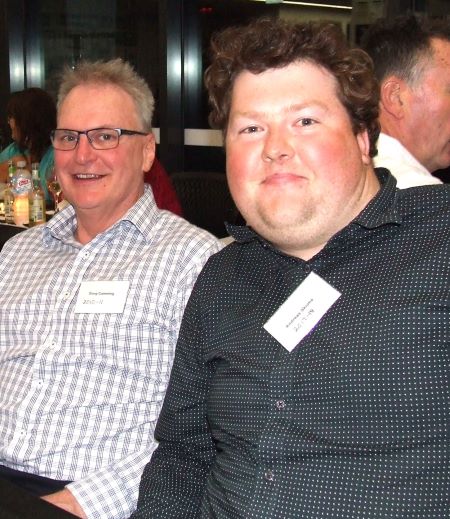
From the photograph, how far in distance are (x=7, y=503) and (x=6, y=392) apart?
1.06 metres

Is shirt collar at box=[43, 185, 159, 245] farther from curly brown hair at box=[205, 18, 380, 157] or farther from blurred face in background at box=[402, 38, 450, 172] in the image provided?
blurred face in background at box=[402, 38, 450, 172]

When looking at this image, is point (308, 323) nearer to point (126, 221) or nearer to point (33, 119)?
point (126, 221)

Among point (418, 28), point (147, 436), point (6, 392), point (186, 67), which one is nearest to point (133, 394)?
point (147, 436)

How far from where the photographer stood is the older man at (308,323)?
134 cm

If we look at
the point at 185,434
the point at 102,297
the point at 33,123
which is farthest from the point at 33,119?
the point at 185,434

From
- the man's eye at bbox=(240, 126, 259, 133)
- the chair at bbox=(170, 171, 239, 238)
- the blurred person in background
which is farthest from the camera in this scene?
the blurred person in background

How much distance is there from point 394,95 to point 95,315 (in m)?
1.23

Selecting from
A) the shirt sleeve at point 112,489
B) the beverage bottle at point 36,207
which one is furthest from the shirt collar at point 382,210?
the beverage bottle at point 36,207

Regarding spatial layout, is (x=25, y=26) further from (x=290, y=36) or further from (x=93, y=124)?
(x=290, y=36)

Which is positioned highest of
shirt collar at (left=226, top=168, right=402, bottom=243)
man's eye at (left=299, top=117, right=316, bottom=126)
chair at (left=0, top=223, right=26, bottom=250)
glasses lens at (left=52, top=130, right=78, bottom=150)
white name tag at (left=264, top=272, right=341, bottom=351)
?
man's eye at (left=299, top=117, right=316, bottom=126)

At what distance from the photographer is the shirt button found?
4.68ft

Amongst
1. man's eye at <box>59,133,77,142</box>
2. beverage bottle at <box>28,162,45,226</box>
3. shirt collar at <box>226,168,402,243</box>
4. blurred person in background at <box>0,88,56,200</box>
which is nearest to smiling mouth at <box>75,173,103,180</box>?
man's eye at <box>59,133,77,142</box>

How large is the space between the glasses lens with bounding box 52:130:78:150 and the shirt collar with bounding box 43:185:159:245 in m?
0.18

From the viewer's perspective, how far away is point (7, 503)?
1109 mm
